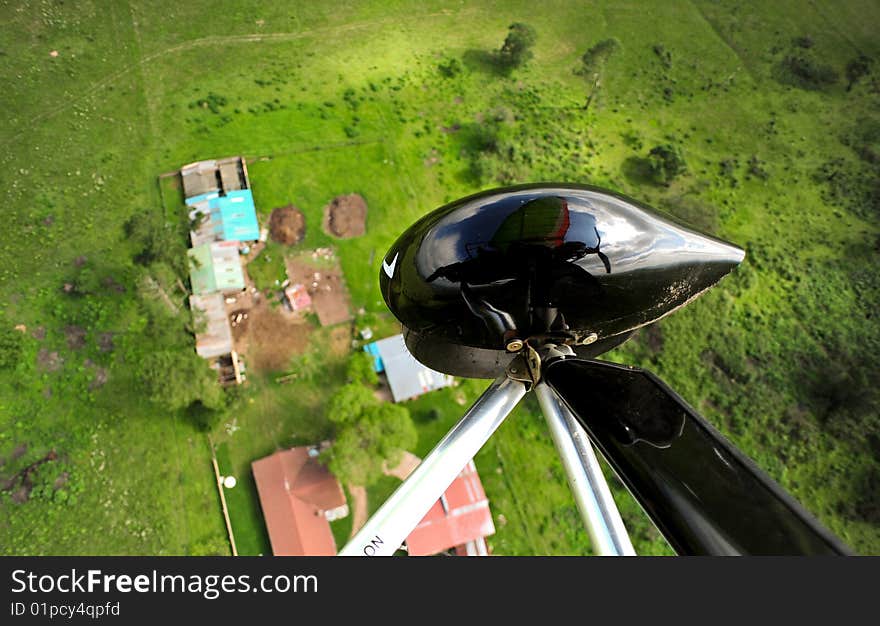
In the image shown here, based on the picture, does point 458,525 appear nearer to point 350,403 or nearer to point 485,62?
point 350,403

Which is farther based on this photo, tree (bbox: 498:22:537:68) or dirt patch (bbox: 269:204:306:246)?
tree (bbox: 498:22:537:68)

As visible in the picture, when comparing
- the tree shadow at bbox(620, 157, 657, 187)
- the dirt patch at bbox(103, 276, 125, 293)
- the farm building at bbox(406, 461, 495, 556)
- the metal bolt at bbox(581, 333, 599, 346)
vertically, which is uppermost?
the metal bolt at bbox(581, 333, 599, 346)

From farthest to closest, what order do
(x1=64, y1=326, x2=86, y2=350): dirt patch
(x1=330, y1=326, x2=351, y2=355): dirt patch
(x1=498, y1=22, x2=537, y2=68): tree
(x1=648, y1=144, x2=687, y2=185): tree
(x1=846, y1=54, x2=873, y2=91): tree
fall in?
(x1=846, y1=54, x2=873, y2=91): tree < (x1=498, y1=22, x2=537, y2=68): tree < (x1=648, y1=144, x2=687, y2=185): tree < (x1=330, y1=326, x2=351, y2=355): dirt patch < (x1=64, y1=326, x2=86, y2=350): dirt patch

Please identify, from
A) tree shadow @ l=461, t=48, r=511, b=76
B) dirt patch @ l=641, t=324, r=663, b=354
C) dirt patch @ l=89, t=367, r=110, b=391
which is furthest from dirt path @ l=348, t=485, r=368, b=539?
tree shadow @ l=461, t=48, r=511, b=76

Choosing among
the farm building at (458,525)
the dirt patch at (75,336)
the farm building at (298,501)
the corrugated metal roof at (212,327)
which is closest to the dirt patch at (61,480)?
the dirt patch at (75,336)

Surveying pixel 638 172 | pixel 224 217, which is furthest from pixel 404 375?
pixel 638 172

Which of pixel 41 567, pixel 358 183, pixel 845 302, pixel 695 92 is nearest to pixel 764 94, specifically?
pixel 695 92

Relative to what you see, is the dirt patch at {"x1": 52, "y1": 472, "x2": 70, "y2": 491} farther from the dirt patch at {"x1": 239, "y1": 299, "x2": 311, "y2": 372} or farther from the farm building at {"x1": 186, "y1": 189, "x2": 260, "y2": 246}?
the farm building at {"x1": 186, "y1": 189, "x2": 260, "y2": 246}
